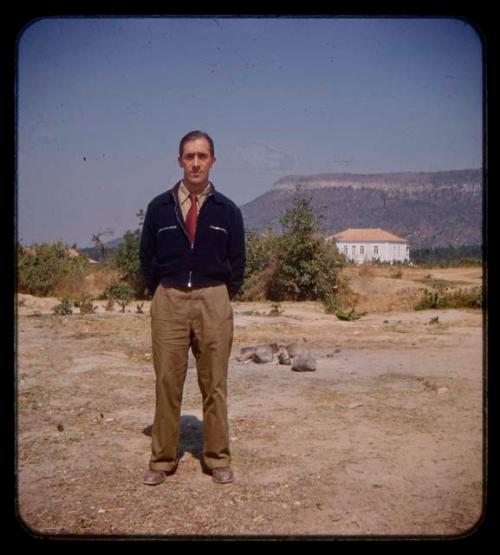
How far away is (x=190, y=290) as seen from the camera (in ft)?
11.6

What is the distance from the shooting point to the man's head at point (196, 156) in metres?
3.50

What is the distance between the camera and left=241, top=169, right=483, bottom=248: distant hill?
74375 millimetres

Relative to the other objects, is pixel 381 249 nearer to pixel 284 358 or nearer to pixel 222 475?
pixel 284 358

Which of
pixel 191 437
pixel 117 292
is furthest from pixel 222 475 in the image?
pixel 117 292

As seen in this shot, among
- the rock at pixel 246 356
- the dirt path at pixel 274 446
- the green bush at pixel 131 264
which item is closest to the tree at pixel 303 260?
the green bush at pixel 131 264

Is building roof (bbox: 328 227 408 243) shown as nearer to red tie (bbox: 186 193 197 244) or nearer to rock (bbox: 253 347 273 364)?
rock (bbox: 253 347 273 364)

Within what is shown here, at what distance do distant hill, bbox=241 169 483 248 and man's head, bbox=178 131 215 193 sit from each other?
61.7m

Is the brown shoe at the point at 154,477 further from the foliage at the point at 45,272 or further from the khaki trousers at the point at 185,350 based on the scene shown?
the foliage at the point at 45,272

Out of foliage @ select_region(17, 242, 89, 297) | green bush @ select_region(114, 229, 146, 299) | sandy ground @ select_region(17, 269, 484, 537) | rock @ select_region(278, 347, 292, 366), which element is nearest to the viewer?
sandy ground @ select_region(17, 269, 484, 537)

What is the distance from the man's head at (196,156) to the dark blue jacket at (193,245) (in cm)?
13

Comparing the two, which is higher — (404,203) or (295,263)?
(404,203)

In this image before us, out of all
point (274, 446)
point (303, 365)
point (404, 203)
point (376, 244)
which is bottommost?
point (274, 446)

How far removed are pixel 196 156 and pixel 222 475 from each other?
1.93 metres

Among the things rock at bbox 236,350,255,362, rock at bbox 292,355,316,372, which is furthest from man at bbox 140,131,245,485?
rock at bbox 236,350,255,362
